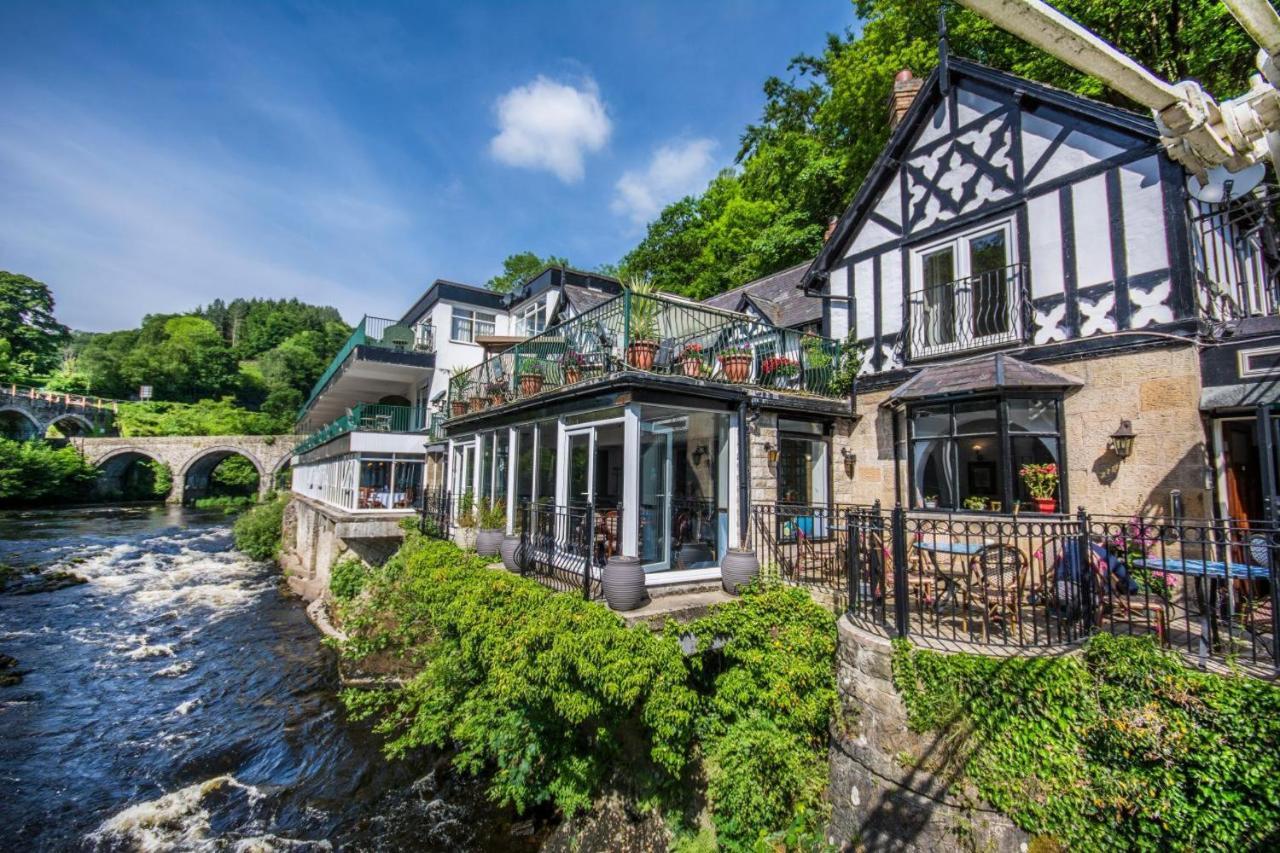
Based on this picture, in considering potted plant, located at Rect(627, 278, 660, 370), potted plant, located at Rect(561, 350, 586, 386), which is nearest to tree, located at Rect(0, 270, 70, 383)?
potted plant, located at Rect(561, 350, 586, 386)

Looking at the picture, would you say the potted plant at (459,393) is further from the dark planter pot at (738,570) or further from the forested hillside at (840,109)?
the forested hillside at (840,109)

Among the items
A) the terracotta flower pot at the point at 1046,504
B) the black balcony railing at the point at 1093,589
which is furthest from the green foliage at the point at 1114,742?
the terracotta flower pot at the point at 1046,504

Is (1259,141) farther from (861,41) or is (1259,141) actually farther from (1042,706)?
(861,41)

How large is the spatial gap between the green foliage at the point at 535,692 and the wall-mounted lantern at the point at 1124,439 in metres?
6.02

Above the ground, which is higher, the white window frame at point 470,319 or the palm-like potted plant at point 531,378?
the white window frame at point 470,319

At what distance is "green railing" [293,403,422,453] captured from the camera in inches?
734

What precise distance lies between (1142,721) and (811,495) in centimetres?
574

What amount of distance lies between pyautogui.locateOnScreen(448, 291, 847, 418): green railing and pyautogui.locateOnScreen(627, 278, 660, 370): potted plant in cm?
1

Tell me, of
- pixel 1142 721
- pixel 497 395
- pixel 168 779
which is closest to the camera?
pixel 1142 721

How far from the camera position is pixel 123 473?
47312 millimetres

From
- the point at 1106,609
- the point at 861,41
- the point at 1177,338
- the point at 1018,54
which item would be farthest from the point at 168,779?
the point at 861,41

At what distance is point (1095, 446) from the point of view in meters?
7.07

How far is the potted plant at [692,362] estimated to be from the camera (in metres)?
8.05

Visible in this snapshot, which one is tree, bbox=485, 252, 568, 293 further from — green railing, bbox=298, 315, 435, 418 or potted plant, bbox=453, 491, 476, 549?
potted plant, bbox=453, 491, 476, 549
